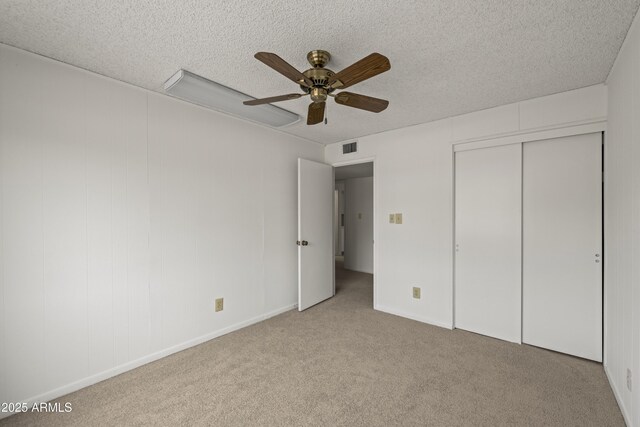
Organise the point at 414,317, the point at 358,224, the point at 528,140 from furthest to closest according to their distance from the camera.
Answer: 1. the point at 358,224
2. the point at 414,317
3. the point at 528,140

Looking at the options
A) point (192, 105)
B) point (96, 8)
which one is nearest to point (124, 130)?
point (192, 105)

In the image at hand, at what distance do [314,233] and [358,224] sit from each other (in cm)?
257

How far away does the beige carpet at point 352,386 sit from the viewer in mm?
1691

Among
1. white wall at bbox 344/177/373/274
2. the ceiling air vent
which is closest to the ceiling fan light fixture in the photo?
the ceiling air vent

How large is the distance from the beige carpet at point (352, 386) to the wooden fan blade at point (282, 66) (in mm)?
2034

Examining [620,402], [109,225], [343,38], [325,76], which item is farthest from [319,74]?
[620,402]

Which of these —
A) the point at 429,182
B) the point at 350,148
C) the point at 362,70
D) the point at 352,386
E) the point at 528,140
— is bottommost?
the point at 352,386

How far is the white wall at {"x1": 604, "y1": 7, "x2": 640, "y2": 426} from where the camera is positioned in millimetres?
1494

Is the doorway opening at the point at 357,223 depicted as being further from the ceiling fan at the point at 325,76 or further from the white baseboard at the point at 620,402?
the white baseboard at the point at 620,402

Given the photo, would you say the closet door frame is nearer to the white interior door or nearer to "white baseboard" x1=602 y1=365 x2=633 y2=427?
the white interior door

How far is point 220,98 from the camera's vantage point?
2.44 meters

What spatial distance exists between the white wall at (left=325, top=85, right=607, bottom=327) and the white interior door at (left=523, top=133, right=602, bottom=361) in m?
0.24

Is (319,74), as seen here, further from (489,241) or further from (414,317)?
(414,317)

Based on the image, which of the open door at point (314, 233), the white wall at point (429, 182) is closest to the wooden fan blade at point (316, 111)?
the open door at point (314, 233)
